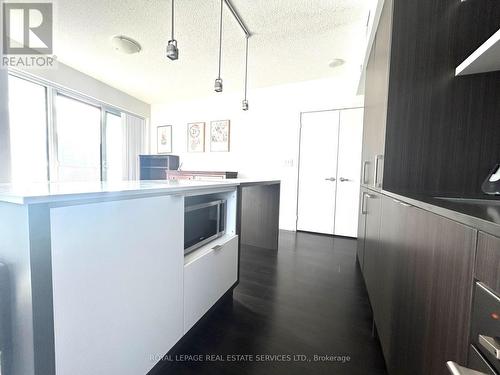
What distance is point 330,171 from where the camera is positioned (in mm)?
3477

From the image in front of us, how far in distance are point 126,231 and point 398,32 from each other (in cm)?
163

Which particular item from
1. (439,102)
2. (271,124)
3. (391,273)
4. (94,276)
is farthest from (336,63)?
(94,276)

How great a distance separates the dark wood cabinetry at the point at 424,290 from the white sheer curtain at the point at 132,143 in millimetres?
5071

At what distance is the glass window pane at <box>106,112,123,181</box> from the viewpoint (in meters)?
4.40

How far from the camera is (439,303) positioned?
0.59m

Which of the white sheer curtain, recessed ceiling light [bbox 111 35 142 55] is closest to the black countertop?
recessed ceiling light [bbox 111 35 142 55]

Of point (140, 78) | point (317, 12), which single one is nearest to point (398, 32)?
point (317, 12)

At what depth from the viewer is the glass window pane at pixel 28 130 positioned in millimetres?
2957

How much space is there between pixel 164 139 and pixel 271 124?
2699 mm

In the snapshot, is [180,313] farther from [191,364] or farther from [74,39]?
[74,39]

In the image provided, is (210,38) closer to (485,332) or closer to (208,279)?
(208,279)

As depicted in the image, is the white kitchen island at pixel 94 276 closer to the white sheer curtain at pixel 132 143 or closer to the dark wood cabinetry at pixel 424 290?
the dark wood cabinetry at pixel 424 290

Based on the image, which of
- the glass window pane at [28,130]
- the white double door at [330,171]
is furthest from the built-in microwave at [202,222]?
the glass window pane at [28,130]

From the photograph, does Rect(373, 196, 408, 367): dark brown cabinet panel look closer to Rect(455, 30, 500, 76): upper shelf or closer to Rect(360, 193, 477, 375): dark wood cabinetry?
Rect(360, 193, 477, 375): dark wood cabinetry
